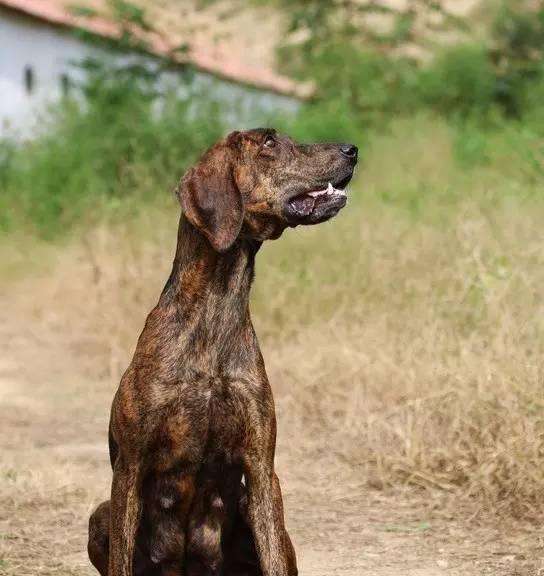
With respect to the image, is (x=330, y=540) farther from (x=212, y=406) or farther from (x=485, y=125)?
(x=485, y=125)

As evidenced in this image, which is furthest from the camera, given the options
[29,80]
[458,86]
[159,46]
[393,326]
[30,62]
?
[458,86]

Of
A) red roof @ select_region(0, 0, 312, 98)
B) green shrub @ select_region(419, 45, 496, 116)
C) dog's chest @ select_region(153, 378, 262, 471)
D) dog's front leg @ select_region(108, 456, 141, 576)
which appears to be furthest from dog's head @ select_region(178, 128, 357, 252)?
green shrub @ select_region(419, 45, 496, 116)

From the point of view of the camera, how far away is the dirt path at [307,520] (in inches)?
220

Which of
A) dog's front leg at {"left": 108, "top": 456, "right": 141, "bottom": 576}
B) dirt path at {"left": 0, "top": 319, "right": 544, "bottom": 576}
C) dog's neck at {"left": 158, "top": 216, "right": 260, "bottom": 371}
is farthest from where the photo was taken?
dirt path at {"left": 0, "top": 319, "right": 544, "bottom": 576}

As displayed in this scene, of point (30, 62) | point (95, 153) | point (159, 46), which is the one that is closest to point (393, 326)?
point (95, 153)

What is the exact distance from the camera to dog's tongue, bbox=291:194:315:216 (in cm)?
460

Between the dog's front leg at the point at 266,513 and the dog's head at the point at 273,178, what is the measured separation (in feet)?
2.86

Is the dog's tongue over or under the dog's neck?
over

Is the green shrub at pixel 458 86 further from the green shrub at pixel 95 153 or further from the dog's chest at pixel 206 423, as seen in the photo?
the dog's chest at pixel 206 423

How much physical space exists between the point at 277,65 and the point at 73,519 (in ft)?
162

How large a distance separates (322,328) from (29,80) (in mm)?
19337

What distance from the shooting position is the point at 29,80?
26953 mm

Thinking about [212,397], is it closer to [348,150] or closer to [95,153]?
[348,150]

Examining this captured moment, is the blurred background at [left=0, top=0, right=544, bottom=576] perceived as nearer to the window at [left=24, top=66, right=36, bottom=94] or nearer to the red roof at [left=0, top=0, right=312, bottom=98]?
the red roof at [left=0, top=0, right=312, bottom=98]
